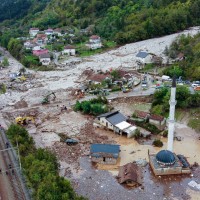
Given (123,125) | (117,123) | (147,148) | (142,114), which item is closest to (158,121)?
(142,114)

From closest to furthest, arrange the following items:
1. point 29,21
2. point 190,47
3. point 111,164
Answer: point 111,164 < point 190,47 < point 29,21

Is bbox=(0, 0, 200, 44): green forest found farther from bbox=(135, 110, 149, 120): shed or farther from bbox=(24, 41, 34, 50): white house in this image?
bbox=(135, 110, 149, 120): shed

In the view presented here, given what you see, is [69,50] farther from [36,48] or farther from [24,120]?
[24,120]

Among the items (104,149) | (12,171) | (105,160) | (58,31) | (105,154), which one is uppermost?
(12,171)

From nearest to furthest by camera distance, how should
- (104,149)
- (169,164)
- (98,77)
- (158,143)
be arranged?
1. (169,164)
2. (104,149)
3. (158,143)
4. (98,77)

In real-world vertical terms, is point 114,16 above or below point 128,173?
above

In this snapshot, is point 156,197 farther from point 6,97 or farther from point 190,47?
point 190,47

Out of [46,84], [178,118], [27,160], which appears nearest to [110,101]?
[178,118]

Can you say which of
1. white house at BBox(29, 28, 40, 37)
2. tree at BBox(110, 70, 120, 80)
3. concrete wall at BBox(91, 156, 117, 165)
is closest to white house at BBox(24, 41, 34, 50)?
white house at BBox(29, 28, 40, 37)
